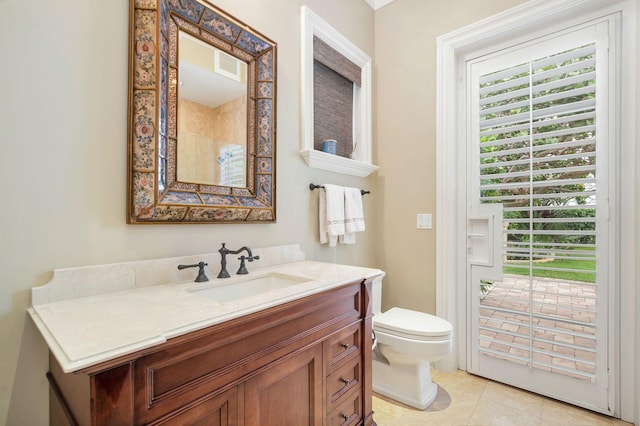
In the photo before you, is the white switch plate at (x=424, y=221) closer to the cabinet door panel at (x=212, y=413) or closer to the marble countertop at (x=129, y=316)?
the marble countertop at (x=129, y=316)

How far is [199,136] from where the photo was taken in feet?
4.29

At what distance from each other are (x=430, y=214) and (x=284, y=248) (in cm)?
114

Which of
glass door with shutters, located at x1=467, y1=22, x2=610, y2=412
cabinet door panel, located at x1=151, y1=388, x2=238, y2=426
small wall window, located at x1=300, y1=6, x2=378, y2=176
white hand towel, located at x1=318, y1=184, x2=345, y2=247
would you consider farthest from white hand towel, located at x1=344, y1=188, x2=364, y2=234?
cabinet door panel, located at x1=151, y1=388, x2=238, y2=426

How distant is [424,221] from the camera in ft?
7.25

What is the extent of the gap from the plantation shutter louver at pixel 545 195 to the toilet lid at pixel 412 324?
0.51 m

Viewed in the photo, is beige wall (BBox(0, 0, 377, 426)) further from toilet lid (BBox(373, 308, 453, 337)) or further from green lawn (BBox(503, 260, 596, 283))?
green lawn (BBox(503, 260, 596, 283))

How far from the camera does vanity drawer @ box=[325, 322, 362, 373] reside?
1.18 metres

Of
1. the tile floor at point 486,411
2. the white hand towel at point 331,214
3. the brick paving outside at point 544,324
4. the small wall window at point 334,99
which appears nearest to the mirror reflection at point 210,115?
the small wall window at point 334,99

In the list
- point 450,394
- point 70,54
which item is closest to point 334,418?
point 450,394

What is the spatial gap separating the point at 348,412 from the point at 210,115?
1.44m

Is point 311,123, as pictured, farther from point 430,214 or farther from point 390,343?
point 390,343

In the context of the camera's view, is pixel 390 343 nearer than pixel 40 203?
No

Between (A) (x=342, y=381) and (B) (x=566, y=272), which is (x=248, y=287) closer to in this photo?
(A) (x=342, y=381)

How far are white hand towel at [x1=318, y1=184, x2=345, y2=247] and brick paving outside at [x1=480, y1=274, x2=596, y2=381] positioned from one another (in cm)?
113
